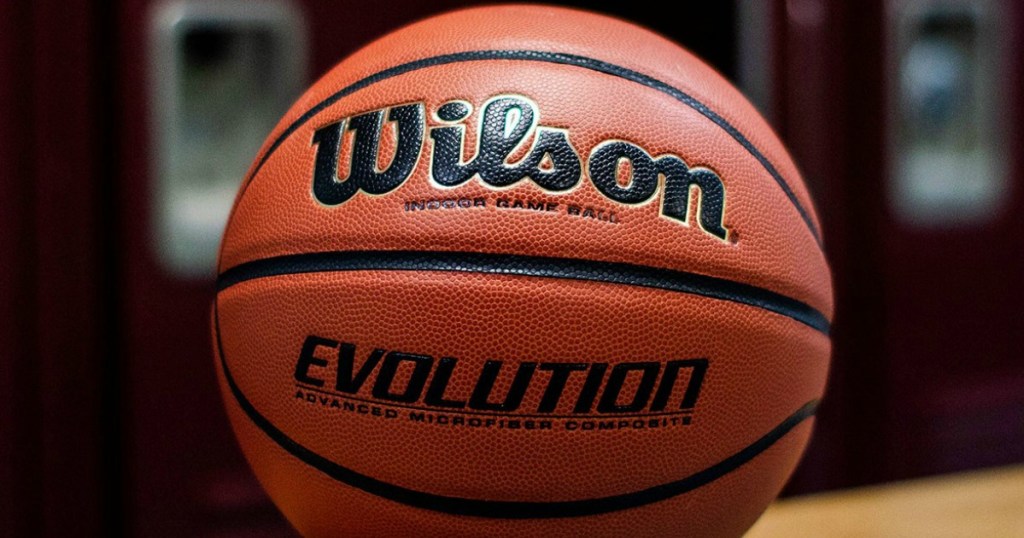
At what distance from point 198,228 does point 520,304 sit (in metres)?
0.91

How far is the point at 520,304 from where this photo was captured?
55cm

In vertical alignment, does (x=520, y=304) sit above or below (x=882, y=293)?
above

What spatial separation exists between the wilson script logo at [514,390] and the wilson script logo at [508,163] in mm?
105

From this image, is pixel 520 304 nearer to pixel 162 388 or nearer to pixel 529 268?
pixel 529 268

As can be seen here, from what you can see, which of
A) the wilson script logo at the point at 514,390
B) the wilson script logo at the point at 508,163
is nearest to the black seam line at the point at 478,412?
the wilson script logo at the point at 514,390

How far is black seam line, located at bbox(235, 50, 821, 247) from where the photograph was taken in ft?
2.05

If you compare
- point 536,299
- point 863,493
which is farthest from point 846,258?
point 536,299

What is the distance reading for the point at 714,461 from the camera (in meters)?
0.60

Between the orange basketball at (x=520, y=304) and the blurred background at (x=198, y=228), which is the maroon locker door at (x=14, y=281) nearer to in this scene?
the blurred background at (x=198, y=228)

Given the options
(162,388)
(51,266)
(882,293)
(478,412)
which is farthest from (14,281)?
(882,293)

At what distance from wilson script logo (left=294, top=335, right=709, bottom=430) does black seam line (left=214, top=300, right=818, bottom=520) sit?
49mm

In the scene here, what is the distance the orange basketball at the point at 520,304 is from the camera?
556 mm

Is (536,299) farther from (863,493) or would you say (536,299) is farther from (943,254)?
(943,254)

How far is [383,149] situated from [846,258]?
4.22ft
